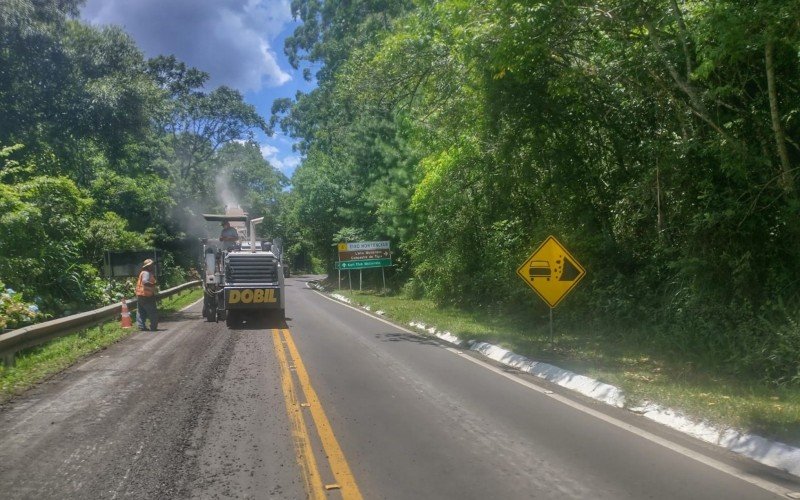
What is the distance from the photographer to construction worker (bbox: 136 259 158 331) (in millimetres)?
17234

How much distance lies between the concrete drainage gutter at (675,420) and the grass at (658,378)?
11cm

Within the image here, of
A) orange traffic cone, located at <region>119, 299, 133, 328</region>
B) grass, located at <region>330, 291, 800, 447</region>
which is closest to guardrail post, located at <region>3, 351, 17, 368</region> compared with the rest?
orange traffic cone, located at <region>119, 299, 133, 328</region>

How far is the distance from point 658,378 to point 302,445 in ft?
18.3

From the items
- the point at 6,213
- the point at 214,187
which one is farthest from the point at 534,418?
the point at 214,187

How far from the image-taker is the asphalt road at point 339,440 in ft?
17.7

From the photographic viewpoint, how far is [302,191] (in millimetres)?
49719

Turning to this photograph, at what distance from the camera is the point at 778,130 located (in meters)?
9.72

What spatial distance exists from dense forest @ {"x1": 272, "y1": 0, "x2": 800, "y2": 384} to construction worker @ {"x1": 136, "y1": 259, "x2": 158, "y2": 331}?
22.7ft

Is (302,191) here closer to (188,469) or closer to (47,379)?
(47,379)

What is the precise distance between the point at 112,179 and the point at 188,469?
98.9 ft

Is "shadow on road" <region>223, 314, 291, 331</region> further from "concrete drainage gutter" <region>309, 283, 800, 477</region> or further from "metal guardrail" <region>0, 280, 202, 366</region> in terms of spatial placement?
"concrete drainage gutter" <region>309, 283, 800, 477</region>

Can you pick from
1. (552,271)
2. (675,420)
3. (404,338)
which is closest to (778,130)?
(552,271)

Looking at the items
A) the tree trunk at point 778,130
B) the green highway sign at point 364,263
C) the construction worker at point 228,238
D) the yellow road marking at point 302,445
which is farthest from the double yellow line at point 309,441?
the green highway sign at point 364,263

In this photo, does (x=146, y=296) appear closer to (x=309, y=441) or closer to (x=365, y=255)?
(x=309, y=441)
